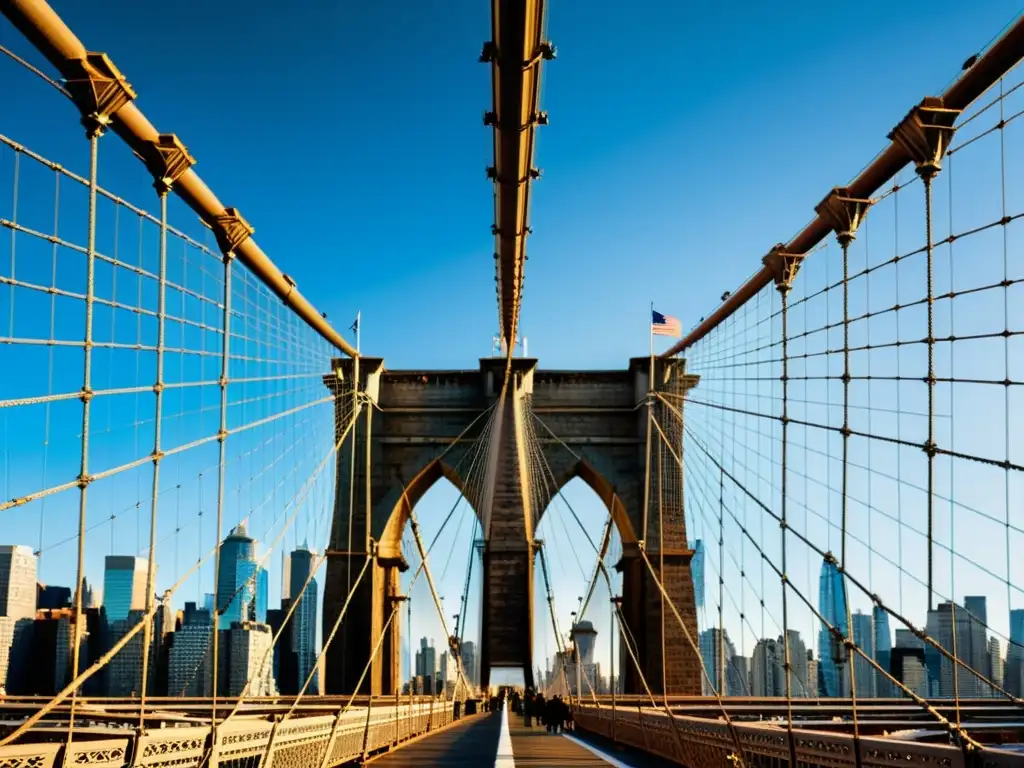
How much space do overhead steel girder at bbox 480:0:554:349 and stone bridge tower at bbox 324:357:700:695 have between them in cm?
1189

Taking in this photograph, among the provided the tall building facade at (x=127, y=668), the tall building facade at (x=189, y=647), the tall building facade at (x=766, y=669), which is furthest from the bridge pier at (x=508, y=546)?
the tall building facade at (x=189, y=647)

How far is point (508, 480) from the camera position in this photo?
3145 cm

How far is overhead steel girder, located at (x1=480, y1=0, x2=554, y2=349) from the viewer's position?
38.4 ft

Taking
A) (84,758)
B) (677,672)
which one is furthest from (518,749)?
(677,672)

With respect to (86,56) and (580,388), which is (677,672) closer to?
(580,388)

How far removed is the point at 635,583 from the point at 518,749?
650 inches

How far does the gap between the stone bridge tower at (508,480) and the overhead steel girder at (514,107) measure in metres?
11.9

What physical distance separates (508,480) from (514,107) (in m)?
18.3

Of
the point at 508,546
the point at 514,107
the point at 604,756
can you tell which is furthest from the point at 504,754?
the point at 508,546

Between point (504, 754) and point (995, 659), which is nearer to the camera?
point (995, 659)

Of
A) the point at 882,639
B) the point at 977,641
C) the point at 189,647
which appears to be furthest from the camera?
the point at 189,647

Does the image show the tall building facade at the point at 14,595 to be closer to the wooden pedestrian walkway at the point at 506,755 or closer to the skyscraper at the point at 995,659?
the wooden pedestrian walkway at the point at 506,755

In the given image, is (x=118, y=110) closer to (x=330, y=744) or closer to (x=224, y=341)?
(x=224, y=341)

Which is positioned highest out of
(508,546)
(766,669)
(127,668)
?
(508,546)
